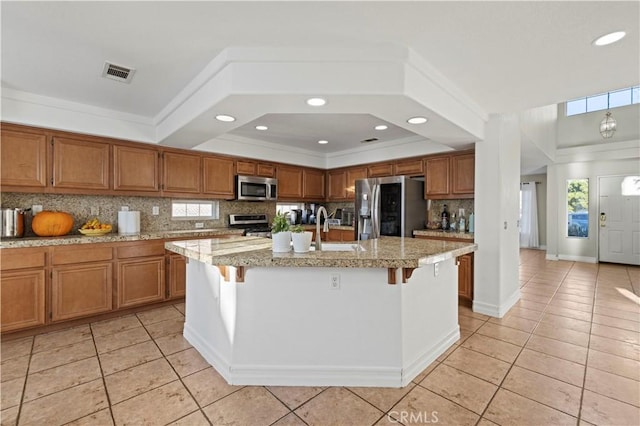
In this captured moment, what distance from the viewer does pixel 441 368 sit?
232 centimetres

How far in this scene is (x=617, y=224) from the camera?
259 inches

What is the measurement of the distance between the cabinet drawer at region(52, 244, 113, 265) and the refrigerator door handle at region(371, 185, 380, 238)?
3.52m

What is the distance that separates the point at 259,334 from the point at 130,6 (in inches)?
85.5

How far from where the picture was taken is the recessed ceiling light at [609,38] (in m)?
1.93

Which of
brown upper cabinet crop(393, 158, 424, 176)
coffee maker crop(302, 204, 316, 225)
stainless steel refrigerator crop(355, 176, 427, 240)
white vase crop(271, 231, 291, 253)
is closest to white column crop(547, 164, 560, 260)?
stainless steel refrigerator crop(355, 176, 427, 240)

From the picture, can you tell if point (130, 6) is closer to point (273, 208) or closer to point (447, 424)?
point (447, 424)

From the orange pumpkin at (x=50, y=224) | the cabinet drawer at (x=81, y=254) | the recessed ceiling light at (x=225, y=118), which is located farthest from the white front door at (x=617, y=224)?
the orange pumpkin at (x=50, y=224)

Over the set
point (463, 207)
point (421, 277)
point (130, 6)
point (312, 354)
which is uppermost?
point (130, 6)

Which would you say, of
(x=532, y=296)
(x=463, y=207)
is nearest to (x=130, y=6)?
(x=463, y=207)

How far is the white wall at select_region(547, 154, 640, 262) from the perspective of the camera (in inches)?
261

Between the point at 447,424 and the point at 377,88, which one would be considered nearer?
the point at 447,424

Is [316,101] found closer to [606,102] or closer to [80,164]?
[80,164]

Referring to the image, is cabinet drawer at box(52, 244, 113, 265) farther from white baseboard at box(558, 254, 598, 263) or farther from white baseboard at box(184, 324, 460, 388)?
white baseboard at box(558, 254, 598, 263)

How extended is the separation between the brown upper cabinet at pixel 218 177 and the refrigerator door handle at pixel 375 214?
2245mm
